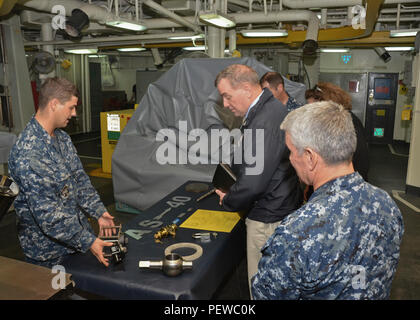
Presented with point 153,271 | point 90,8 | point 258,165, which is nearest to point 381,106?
point 90,8

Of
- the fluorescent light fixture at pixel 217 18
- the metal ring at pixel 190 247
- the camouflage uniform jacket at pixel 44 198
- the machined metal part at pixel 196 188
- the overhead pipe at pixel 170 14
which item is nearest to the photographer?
the camouflage uniform jacket at pixel 44 198

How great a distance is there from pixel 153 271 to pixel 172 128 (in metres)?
2.93

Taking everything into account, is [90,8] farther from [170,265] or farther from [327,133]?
[327,133]

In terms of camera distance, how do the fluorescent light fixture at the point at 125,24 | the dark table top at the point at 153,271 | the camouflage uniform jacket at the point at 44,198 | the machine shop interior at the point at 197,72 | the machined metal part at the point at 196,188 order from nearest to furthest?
1. the dark table top at the point at 153,271
2. the camouflage uniform jacket at the point at 44,198
3. the machined metal part at the point at 196,188
4. the machine shop interior at the point at 197,72
5. the fluorescent light fixture at the point at 125,24

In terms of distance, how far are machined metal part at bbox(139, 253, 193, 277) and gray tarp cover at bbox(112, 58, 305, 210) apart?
2.39 meters

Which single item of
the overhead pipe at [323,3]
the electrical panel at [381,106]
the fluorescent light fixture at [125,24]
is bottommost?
the electrical panel at [381,106]

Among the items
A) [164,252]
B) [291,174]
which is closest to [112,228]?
[164,252]

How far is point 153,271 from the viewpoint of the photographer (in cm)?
190

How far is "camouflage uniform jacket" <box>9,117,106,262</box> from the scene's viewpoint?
6.30ft

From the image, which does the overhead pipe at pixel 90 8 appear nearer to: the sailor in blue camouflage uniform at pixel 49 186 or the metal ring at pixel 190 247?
the sailor in blue camouflage uniform at pixel 49 186

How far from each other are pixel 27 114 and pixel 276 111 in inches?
204

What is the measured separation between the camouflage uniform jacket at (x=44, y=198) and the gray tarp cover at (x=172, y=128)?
2286mm

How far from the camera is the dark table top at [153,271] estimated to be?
1774 mm

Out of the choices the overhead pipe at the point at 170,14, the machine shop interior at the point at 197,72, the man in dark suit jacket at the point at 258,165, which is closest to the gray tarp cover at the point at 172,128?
the machine shop interior at the point at 197,72
